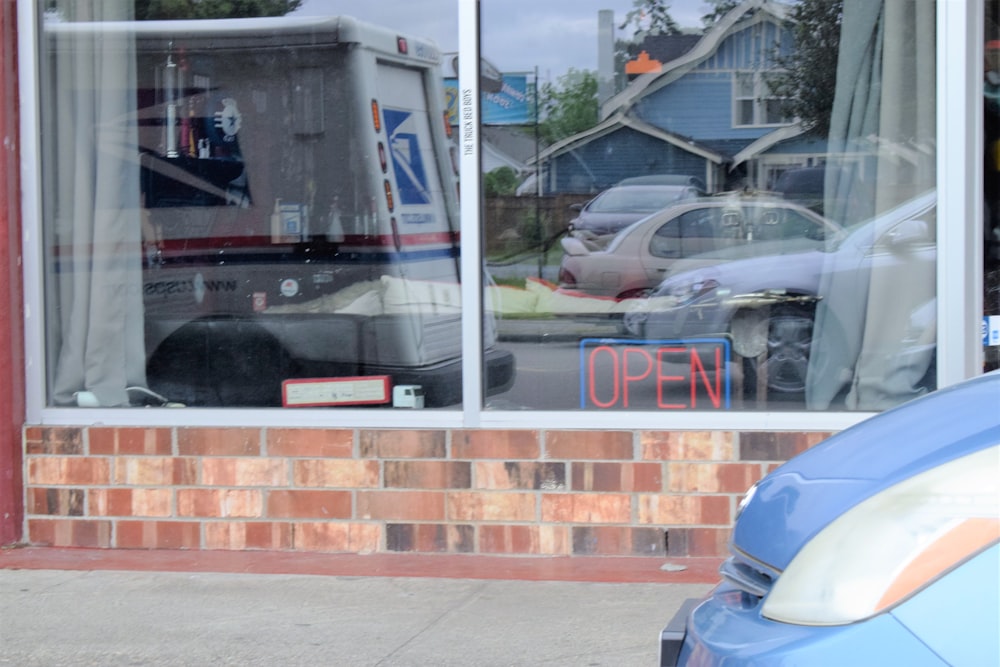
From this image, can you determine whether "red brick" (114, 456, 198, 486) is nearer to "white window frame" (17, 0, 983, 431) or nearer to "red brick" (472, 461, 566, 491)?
"white window frame" (17, 0, 983, 431)

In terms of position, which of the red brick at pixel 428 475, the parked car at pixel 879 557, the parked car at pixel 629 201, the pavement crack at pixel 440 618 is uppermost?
the parked car at pixel 629 201

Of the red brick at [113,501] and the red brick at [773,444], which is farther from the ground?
the red brick at [773,444]

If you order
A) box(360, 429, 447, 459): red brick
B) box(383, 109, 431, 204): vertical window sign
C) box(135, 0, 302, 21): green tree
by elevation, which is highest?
box(135, 0, 302, 21): green tree

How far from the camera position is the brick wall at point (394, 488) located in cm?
573

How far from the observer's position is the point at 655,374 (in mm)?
5949

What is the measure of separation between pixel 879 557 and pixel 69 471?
495 cm

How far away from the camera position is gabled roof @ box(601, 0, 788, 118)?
19.8 feet

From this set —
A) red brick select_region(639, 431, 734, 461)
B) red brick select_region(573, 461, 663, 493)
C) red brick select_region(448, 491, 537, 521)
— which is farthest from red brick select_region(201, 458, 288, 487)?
red brick select_region(639, 431, 734, 461)

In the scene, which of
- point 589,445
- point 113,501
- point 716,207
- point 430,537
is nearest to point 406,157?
point 716,207

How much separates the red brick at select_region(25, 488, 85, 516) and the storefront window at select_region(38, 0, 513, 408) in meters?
0.49

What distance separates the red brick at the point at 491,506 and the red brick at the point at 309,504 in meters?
0.58

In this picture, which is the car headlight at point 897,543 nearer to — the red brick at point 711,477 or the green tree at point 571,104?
the red brick at point 711,477

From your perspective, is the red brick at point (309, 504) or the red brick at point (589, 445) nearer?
the red brick at point (589, 445)

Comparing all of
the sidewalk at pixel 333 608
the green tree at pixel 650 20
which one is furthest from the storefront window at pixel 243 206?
the green tree at pixel 650 20
